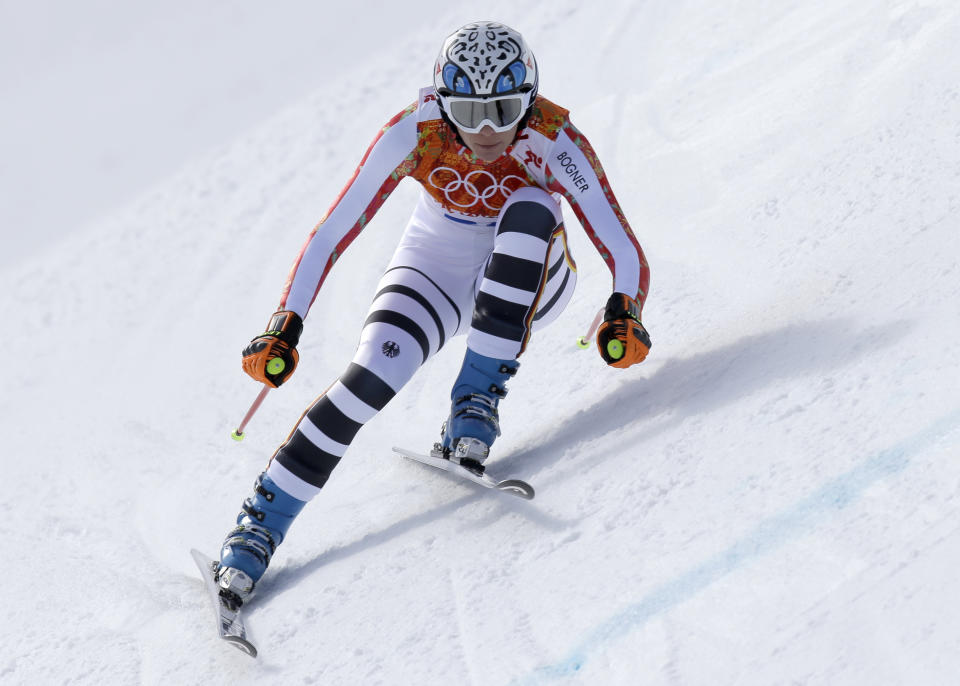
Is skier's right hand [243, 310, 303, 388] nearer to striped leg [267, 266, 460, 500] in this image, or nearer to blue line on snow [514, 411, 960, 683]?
striped leg [267, 266, 460, 500]

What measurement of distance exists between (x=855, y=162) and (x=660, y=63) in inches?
109

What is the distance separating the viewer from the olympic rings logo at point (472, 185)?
392 centimetres

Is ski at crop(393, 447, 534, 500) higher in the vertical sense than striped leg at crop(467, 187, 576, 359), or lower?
lower

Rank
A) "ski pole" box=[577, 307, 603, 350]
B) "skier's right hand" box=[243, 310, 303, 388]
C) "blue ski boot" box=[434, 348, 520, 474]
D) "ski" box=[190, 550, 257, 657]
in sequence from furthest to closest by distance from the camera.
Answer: "ski pole" box=[577, 307, 603, 350]
"blue ski boot" box=[434, 348, 520, 474]
"skier's right hand" box=[243, 310, 303, 388]
"ski" box=[190, 550, 257, 657]

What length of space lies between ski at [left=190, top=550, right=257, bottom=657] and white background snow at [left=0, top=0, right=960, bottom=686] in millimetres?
60

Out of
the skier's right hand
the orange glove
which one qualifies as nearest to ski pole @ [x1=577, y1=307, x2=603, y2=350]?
the orange glove

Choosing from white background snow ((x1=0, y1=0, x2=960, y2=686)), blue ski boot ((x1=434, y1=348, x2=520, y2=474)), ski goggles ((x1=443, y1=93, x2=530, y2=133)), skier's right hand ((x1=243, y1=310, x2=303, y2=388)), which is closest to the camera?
white background snow ((x1=0, y1=0, x2=960, y2=686))

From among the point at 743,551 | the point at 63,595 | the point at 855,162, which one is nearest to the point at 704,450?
the point at 743,551

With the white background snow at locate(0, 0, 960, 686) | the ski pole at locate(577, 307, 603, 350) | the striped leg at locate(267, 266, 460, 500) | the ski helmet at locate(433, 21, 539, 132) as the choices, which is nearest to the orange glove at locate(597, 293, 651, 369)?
the white background snow at locate(0, 0, 960, 686)

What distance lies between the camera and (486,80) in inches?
144

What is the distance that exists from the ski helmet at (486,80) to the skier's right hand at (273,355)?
871mm

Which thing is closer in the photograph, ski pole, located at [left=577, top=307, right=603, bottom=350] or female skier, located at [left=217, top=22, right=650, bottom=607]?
female skier, located at [left=217, top=22, right=650, bottom=607]

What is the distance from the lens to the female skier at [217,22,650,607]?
12.0 feet

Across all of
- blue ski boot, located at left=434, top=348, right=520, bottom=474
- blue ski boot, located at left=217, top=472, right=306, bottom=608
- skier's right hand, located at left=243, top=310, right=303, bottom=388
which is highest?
blue ski boot, located at left=434, top=348, right=520, bottom=474
